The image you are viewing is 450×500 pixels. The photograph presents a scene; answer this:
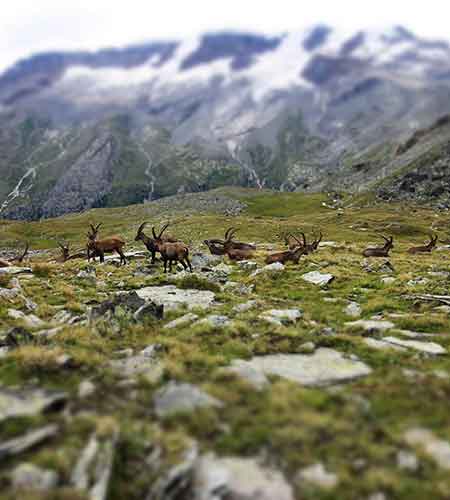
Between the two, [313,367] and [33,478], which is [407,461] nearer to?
[313,367]

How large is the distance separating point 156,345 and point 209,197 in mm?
182950

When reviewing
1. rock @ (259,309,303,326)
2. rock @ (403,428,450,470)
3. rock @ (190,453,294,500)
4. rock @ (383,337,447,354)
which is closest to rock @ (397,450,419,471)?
rock @ (403,428,450,470)

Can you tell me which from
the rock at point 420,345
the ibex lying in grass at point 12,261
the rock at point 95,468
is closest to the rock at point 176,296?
the rock at point 420,345

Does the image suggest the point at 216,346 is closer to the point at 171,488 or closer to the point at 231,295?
the point at 171,488

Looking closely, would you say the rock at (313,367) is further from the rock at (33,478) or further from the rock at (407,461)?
the rock at (33,478)

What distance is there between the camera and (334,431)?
7.31 meters

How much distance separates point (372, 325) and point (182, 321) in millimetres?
5592

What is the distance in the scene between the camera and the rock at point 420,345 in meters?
11.2

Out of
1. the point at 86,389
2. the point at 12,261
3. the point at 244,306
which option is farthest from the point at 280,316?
the point at 12,261

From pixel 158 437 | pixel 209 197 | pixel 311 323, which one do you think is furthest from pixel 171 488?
pixel 209 197

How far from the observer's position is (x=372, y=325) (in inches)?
529

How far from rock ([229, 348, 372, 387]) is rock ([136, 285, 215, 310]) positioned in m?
5.65

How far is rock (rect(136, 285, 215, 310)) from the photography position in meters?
16.4

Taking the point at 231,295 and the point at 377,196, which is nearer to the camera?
the point at 231,295
